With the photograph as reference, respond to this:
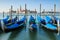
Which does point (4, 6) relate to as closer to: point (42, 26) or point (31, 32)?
point (31, 32)

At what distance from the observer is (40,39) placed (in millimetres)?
2988

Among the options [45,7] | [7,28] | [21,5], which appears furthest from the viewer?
[21,5]

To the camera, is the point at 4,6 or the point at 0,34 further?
the point at 0,34

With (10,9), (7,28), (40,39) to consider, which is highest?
(10,9)

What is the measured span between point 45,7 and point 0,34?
51.5 inches

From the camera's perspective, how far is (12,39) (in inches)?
116

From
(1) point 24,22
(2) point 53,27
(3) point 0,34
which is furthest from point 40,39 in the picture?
(1) point 24,22

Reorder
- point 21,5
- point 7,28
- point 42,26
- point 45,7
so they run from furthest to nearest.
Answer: point 42,26 < point 21,5 < point 45,7 < point 7,28

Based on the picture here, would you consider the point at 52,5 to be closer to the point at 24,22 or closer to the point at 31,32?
the point at 31,32

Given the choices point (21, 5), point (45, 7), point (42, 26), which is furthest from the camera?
point (42, 26)

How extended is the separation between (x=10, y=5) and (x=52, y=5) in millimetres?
1061

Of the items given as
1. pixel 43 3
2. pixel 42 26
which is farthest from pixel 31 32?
pixel 43 3

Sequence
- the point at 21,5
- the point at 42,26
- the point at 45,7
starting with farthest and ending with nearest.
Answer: the point at 42,26 < the point at 21,5 < the point at 45,7

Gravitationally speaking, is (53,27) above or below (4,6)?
below
